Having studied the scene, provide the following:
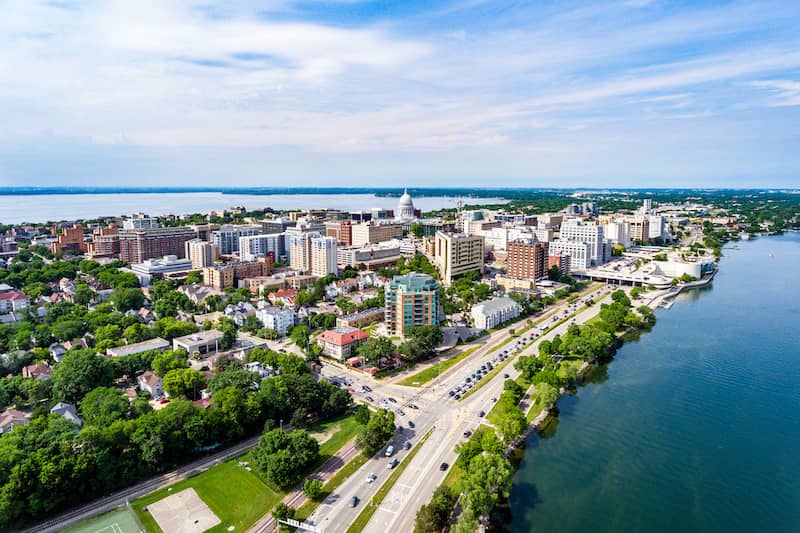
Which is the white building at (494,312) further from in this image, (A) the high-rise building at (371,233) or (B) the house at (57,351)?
(A) the high-rise building at (371,233)

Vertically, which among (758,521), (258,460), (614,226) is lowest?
(758,521)

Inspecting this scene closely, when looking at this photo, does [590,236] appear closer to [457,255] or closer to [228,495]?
[457,255]

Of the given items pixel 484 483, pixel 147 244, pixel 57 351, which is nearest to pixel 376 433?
pixel 484 483

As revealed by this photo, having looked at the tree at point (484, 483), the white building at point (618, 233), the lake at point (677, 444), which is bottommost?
the lake at point (677, 444)

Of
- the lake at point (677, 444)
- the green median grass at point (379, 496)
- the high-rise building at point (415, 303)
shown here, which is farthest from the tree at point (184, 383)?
the lake at point (677, 444)

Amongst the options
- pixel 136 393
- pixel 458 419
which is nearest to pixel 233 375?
pixel 136 393

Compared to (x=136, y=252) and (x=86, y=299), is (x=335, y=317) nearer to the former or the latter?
(x=86, y=299)
